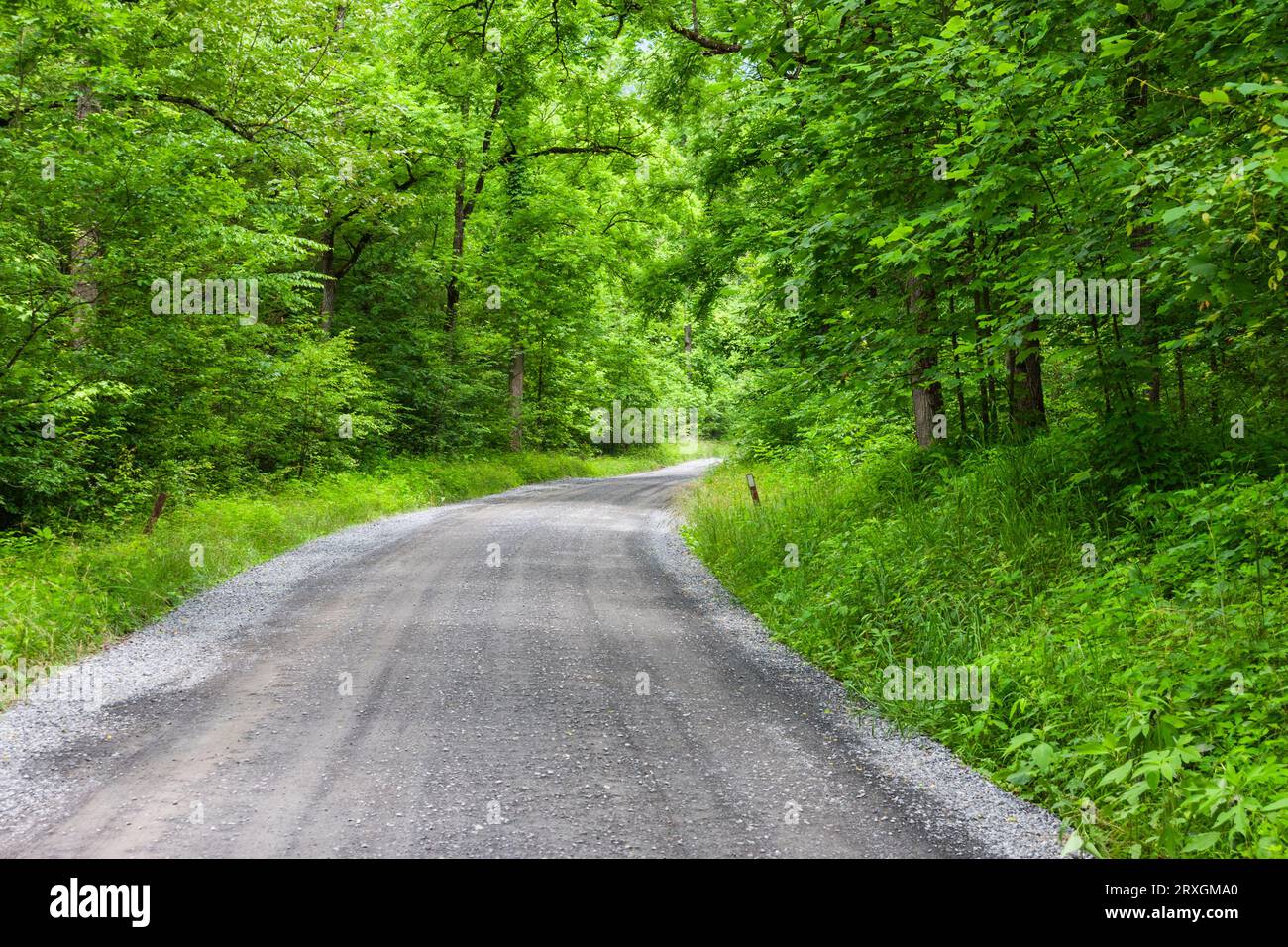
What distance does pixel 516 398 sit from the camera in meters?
28.2

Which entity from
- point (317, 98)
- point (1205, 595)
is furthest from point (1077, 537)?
point (317, 98)

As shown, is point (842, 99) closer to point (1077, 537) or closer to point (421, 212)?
point (1077, 537)

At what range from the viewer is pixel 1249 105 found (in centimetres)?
442

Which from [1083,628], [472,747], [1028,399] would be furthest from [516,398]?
[1083,628]

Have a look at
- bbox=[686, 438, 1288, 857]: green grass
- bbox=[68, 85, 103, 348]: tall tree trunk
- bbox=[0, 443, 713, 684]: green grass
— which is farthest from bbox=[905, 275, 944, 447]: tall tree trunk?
bbox=[68, 85, 103, 348]: tall tree trunk

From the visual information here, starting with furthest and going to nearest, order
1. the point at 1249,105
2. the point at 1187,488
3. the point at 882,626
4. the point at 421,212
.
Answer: the point at 421,212
the point at 882,626
the point at 1187,488
the point at 1249,105

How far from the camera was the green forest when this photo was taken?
490 cm

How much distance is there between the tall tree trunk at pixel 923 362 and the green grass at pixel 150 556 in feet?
27.8

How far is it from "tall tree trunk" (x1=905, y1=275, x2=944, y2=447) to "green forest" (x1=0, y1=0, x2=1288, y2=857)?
6 centimetres

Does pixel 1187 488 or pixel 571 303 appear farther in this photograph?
pixel 571 303

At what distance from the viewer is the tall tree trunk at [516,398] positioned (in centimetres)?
2791

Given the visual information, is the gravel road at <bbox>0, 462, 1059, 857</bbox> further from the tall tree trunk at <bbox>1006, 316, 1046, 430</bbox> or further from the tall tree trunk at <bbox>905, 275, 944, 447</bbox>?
the tall tree trunk at <bbox>1006, 316, 1046, 430</bbox>

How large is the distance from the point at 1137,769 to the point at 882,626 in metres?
3.19

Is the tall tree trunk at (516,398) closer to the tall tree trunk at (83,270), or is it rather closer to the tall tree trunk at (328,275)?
the tall tree trunk at (328,275)
